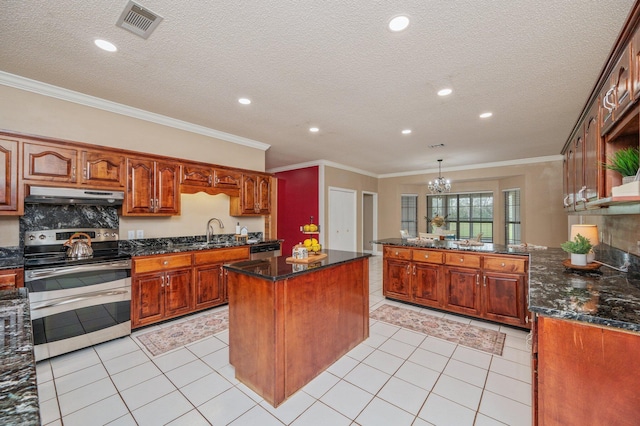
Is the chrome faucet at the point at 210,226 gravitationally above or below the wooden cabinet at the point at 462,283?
above

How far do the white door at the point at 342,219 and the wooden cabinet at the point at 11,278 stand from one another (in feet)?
16.7

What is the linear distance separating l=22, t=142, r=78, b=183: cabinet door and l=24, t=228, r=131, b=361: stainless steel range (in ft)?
2.10

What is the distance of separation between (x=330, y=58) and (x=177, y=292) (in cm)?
311

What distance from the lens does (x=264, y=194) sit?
4.70 metres

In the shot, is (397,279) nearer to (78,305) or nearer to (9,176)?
(78,305)

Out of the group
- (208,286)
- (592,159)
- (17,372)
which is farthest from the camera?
(208,286)

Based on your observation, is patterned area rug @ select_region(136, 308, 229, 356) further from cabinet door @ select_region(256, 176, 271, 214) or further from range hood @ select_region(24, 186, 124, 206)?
cabinet door @ select_region(256, 176, 271, 214)

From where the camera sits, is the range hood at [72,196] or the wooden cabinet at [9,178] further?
the range hood at [72,196]

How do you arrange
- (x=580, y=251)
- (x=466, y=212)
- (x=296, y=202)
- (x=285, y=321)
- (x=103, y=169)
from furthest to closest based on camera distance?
(x=466, y=212) < (x=296, y=202) < (x=103, y=169) < (x=580, y=251) < (x=285, y=321)

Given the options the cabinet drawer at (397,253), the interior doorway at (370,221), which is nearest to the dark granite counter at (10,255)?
the cabinet drawer at (397,253)

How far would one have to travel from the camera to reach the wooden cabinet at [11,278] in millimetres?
2222

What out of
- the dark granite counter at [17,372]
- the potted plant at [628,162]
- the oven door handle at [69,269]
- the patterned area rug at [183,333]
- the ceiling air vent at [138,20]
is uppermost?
the ceiling air vent at [138,20]

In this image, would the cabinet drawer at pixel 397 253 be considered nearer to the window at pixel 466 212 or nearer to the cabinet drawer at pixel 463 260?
the cabinet drawer at pixel 463 260

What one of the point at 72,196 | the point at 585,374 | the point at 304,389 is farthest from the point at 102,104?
the point at 585,374
